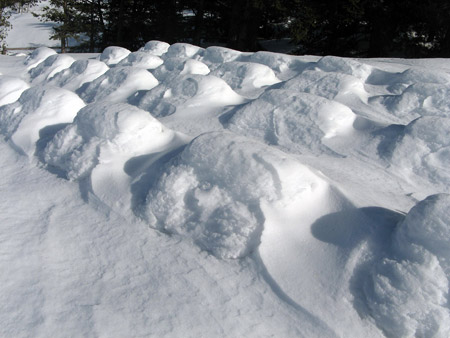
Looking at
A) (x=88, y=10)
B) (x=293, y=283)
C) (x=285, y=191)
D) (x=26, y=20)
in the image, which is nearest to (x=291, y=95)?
(x=285, y=191)

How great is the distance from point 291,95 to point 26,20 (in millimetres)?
28075

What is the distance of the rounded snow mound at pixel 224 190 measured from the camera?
1.81 metres

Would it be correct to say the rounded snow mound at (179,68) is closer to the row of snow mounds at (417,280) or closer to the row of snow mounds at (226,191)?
the row of snow mounds at (226,191)

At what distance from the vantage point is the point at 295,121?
2.98 m

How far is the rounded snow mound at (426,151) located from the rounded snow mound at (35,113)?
287cm

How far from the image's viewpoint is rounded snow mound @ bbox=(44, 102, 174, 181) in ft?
8.33

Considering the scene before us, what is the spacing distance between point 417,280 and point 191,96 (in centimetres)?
274

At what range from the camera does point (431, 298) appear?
1.41 meters

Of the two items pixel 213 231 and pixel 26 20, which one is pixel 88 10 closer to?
pixel 26 20

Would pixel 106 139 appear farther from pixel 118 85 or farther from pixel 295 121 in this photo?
pixel 118 85

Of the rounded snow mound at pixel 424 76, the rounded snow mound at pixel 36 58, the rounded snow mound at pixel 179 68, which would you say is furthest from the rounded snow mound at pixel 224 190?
the rounded snow mound at pixel 36 58

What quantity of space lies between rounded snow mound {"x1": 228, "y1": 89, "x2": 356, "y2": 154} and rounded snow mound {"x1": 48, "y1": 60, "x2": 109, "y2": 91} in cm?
283

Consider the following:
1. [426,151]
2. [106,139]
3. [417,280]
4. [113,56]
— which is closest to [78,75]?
[113,56]

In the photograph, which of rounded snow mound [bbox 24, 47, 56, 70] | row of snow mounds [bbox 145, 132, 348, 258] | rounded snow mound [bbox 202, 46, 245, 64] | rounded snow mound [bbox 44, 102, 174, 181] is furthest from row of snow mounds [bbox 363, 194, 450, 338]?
rounded snow mound [bbox 24, 47, 56, 70]
